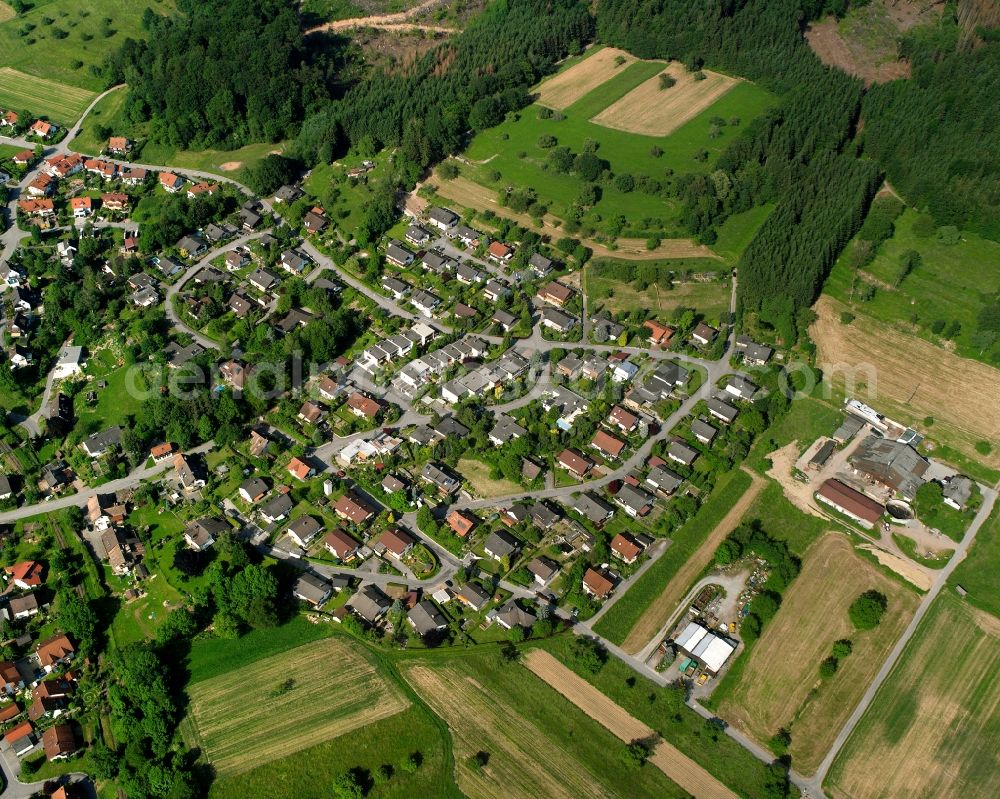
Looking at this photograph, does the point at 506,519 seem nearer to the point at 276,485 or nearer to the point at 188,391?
the point at 276,485

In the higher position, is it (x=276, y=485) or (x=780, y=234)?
(x=780, y=234)

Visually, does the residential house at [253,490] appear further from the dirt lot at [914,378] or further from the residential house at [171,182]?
the dirt lot at [914,378]

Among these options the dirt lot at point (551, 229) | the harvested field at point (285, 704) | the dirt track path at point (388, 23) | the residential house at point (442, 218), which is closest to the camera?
the harvested field at point (285, 704)

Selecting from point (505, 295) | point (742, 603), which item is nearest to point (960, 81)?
point (505, 295)

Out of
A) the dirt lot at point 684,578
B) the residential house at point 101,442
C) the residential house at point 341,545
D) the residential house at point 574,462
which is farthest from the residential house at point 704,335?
the residential house at point 101,442

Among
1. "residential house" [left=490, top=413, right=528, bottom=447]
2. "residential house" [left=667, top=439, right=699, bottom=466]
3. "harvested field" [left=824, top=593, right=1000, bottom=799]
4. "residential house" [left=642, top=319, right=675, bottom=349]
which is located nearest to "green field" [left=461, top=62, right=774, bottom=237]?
"residential house" [left=642, top=319, right=675, bottom=349]

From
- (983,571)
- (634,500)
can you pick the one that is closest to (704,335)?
(634,500)
